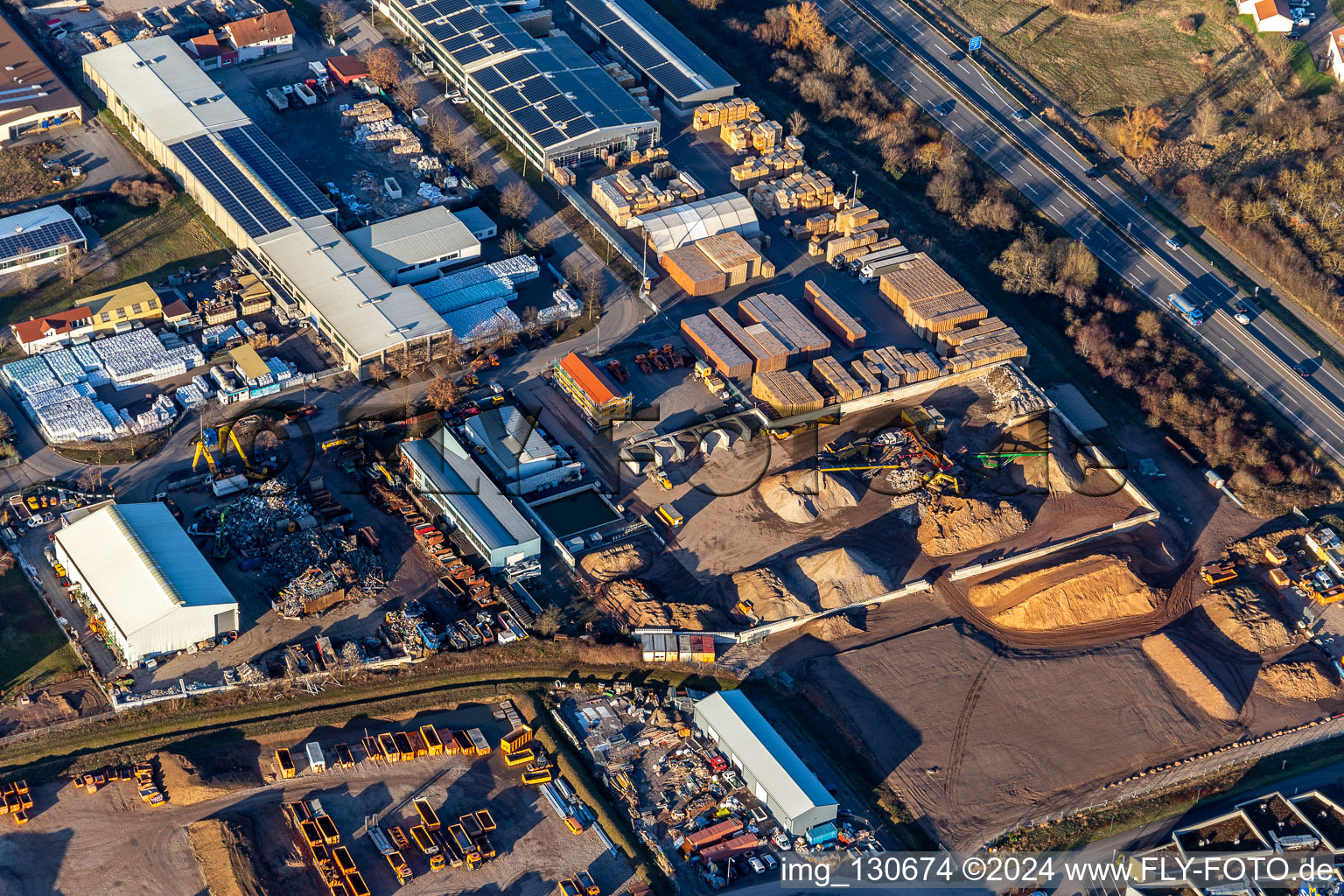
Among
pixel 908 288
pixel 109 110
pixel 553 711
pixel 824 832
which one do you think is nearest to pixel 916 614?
pixel 824 832

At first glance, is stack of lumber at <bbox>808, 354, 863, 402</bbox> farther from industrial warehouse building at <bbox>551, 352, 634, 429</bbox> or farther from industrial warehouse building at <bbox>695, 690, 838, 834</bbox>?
industrial warehouse building at <bbox>695, 690, 838, 834</bbox>

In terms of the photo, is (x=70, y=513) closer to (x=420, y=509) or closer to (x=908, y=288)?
(x=420, y=509)

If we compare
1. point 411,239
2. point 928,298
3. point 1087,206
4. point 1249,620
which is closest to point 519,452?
point 411,239

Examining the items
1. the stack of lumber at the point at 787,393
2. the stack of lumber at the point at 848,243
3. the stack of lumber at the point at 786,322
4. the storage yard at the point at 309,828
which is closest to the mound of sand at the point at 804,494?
the stack of lumber at the point at 787,393

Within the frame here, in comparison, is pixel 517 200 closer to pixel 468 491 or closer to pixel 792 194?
pixel 792 194

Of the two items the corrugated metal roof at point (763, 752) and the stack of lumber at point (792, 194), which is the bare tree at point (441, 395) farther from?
the stack of lumber at point (792, 194)
